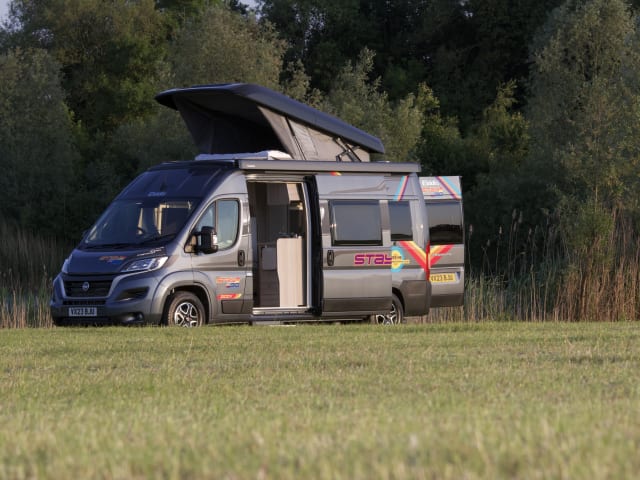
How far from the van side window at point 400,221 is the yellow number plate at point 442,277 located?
81 centimetres

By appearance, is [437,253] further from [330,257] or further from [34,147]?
[34,147]

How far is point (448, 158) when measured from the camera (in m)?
50.1

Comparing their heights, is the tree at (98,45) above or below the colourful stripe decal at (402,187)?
above

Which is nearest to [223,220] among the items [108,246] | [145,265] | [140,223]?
[140,223]

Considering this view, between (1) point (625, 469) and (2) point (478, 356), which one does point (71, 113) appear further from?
(1) point (625, 469)

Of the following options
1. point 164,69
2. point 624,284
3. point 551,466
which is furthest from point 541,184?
point 551,466

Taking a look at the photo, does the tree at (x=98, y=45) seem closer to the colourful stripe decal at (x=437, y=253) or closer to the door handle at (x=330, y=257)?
the colourful stripe decal at (x=437, y=253)

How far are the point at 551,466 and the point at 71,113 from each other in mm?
49287

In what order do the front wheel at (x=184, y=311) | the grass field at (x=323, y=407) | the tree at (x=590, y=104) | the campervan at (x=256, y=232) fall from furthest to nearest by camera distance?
the tree at (x=590, y=104)
the campervan at (x=256, y=232)
the front wheel at (x=184, y=311)
the grass field at (x=323, y=407)

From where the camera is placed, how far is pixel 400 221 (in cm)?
2089

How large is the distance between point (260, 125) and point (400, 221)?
2802mm

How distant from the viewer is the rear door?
19.9 m

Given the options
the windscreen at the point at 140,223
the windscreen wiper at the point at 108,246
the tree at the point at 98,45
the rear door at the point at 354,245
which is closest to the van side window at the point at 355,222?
the rear door at the point at 354,245

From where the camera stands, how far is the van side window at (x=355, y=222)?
20.0 m
